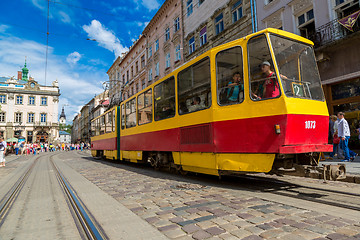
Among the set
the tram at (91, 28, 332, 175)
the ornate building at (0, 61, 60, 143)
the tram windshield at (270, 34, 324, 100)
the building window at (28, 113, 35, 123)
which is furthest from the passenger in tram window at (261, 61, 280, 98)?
the building window at (28, 113, 35, 123)

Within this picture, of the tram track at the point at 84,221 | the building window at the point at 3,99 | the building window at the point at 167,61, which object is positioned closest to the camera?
the tram track at the point at 84,221

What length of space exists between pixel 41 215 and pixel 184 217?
2155 millimetres

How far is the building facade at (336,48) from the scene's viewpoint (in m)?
10.6

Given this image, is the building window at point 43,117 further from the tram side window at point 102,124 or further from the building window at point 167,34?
the tram side window at point 102,124

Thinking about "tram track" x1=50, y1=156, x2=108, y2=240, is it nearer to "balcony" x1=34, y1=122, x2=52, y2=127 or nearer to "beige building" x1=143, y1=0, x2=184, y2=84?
"beige building" x1=143, y1=0, x2=184, y2=84

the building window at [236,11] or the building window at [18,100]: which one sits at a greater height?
the building window at [18,100]

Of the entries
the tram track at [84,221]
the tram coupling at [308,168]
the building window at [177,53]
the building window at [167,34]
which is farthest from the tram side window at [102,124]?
the building window at [167,34]

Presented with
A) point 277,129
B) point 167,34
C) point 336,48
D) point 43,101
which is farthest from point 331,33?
point 43,101

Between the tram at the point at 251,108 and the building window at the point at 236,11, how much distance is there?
39.1 feet

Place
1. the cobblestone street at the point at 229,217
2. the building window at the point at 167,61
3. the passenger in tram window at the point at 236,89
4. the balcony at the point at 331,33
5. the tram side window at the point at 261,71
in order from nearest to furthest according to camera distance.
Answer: the cobblestone street at the point at 229,217
the tram side window at the point at 261,71
the passenger in tram window at the point at 236,89
the balcony at the point at 331,33
the building window at the point at 167,61

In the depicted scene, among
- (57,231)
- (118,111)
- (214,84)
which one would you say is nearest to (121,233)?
(57,231)

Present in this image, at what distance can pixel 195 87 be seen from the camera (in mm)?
6051

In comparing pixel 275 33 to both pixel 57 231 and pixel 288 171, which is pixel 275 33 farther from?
pixel 57 231

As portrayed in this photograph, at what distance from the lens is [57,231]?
2961 mm
